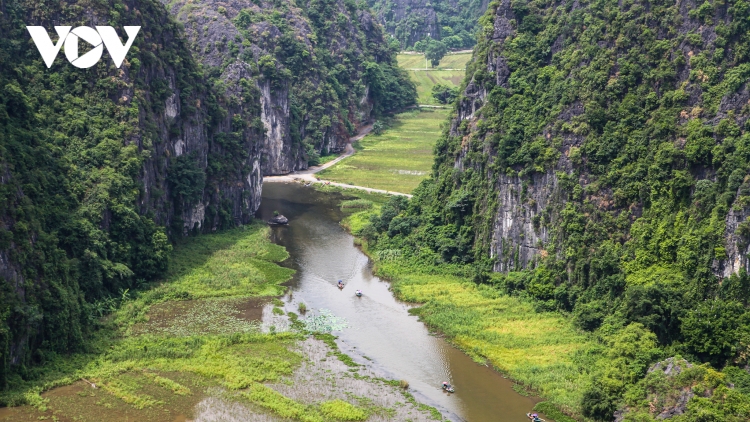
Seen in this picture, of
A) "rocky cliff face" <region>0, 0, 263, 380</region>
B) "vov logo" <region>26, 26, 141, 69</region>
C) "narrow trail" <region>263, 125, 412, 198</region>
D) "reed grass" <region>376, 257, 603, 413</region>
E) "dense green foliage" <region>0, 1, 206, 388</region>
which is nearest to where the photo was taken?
"reed grass" <region>376, 257, 603, 413</region>

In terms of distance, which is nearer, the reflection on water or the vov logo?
the reflection on water

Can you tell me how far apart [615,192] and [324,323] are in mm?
25993

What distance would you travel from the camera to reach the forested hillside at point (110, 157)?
64062 mm

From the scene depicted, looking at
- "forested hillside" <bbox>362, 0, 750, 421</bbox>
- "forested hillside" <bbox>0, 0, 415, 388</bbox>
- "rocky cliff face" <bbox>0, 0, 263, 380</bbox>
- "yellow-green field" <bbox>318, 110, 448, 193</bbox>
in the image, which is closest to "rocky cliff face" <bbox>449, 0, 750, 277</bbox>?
"forested hillside" <bbox>362, 0, 750, 421</bbox>

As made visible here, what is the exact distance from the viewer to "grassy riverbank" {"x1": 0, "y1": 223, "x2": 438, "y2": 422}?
5769cm

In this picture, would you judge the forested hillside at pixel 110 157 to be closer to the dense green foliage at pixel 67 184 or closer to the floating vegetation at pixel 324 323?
the dense green foliage at pixel 67 184

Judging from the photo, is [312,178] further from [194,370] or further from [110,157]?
[194,370]

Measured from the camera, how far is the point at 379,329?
73.6m

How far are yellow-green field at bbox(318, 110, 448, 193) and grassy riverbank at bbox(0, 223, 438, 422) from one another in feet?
164

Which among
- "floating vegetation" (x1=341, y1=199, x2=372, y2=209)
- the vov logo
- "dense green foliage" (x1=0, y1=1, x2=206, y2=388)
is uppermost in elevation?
the vov logo

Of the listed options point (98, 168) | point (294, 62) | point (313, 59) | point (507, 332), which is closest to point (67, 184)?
point (98, 168)

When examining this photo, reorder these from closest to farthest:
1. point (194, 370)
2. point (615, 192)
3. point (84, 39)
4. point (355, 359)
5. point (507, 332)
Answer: point (194, 370) → point (355, 359) → point (507, 332) → point (615, 192) → point (84, 39)

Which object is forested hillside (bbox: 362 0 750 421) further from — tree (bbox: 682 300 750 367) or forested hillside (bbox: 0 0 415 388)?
forested hillside (bbox: 0 0 415 388)

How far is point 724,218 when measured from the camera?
2474 inches
